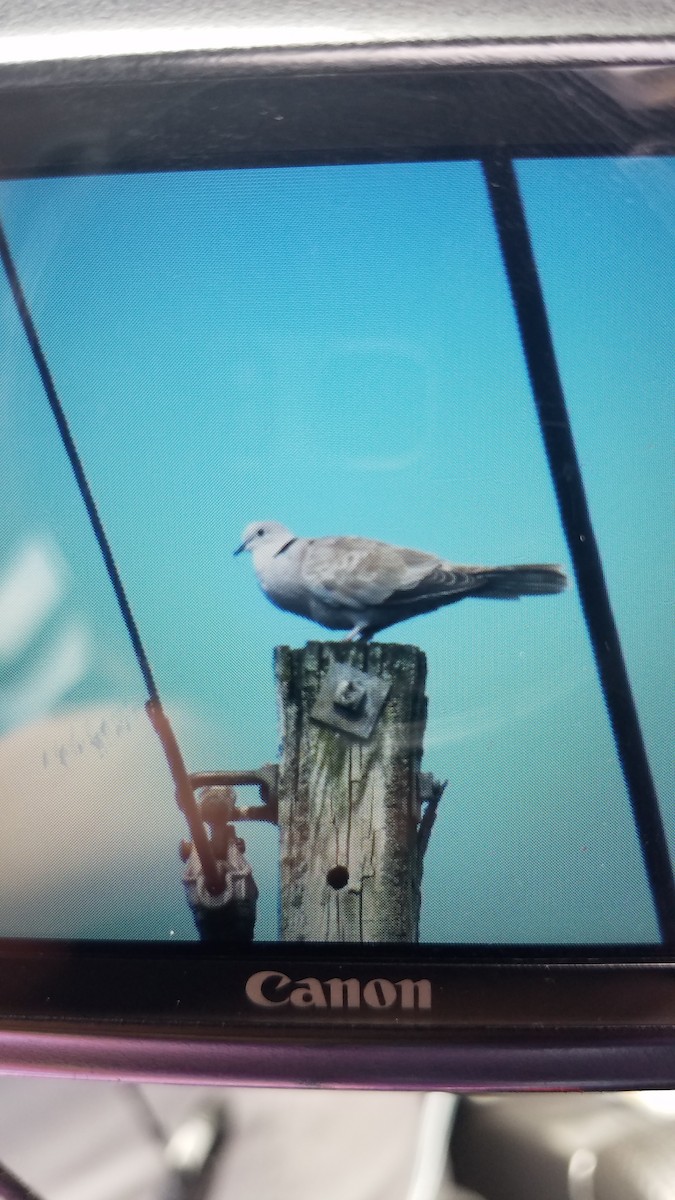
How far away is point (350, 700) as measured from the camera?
22.4 inches

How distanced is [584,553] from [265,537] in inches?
6.0

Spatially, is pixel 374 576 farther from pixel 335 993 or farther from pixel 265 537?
pixel 335 993

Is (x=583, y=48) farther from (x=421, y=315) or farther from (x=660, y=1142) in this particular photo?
(x=660, y=1142)

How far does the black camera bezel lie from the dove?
0.17 m

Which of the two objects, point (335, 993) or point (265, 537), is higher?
point (265, 537)

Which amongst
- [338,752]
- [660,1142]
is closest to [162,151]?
[338,752]

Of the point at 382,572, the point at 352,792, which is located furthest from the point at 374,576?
the point at 352,792

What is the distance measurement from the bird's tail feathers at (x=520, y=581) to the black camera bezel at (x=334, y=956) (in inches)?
6.9

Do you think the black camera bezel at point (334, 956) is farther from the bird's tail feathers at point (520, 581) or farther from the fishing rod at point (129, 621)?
the bird's tail feathers at point (520, 581)

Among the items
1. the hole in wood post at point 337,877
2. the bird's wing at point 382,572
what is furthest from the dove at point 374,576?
the hole in wood post at point 337,877

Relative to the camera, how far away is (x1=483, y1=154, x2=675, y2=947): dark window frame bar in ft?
1.72

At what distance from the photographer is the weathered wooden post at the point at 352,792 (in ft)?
1.83

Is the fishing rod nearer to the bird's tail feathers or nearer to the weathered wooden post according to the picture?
the weathered wooden post

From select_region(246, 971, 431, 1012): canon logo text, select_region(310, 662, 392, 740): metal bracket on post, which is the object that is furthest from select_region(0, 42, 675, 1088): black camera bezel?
select_region(310, 662, 392, 740): metal bracket on post
